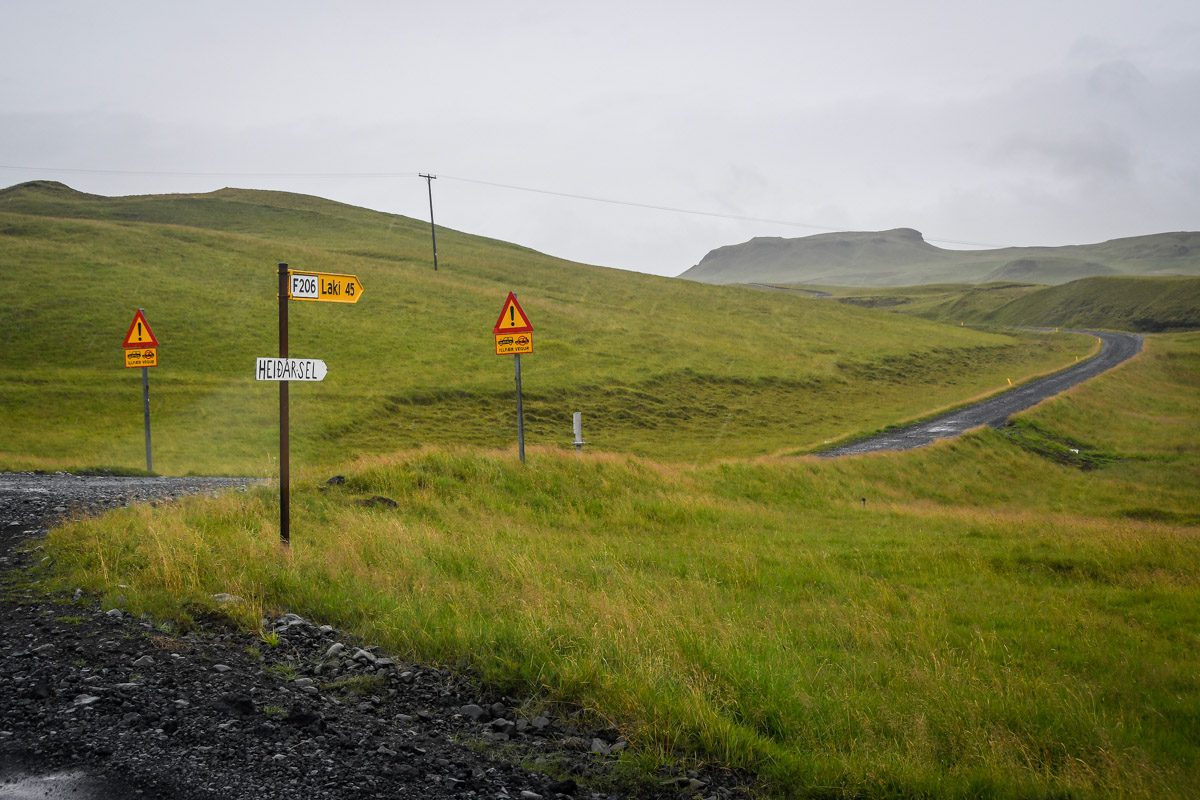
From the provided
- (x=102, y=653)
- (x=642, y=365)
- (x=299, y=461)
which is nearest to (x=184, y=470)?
(x=299, y=461)

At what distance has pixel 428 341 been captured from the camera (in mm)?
48438

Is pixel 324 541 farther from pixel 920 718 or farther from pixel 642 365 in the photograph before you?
pixel 642 365

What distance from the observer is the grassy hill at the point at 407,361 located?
32.0 m

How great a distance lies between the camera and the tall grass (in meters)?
A: 5.73

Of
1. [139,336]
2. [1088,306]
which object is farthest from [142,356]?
[1088,306]

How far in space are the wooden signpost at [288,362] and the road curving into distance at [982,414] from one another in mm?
22703

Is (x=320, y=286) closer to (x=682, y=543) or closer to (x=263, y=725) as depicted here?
(x=263, y=725)

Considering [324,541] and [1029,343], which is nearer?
[324,541]

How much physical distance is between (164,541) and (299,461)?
19.6 metres

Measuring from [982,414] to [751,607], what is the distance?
37.7 metres

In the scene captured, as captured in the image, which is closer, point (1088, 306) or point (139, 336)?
point (139, 336)

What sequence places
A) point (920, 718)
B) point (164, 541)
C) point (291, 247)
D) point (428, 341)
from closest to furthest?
point (920, 718) < point (164, 541) < point (428, 341) < point (291, 247)

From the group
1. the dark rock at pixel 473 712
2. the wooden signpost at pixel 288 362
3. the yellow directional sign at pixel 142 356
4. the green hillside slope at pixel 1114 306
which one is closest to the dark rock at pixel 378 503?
the wooden signpost at pixel 288 362

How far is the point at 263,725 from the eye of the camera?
5.48 m
